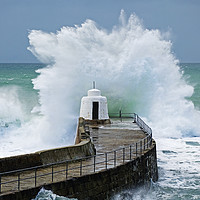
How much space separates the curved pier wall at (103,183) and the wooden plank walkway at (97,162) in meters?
0.22

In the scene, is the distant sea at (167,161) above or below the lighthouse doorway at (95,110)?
below

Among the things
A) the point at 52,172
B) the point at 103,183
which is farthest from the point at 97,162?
the point at 52,172

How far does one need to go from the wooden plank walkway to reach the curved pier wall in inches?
8.8

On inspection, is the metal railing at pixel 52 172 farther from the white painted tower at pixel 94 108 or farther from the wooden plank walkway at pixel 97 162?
the white painted tower at pixel 94 108

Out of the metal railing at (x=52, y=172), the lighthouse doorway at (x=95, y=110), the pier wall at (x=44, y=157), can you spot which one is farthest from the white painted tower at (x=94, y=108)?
the pier wall at (x=44, y=157)

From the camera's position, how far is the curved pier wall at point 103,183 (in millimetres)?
9711

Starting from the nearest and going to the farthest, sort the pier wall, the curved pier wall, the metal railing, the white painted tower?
the metal railing → the curved pier wall → the pier wall → the white painted tower

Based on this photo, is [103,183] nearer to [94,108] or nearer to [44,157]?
[44,157]

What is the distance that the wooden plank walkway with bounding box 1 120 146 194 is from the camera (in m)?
9.78

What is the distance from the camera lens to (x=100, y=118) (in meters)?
23.0

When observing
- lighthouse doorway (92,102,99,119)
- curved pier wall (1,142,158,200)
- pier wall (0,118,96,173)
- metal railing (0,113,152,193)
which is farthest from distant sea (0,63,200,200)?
lighthouse doorway (92,102,99,119)

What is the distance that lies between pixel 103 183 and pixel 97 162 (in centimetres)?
133

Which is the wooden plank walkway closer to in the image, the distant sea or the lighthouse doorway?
the distant sea

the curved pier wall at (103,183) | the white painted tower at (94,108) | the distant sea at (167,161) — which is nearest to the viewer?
the curved pier wall at (103,183)
